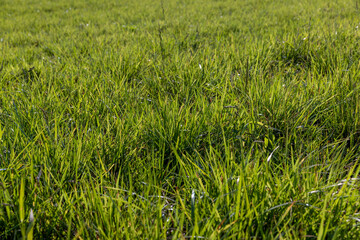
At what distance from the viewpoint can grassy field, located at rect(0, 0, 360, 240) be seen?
1068 mm

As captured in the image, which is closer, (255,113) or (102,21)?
(255,113)

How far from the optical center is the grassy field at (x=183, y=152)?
1.07 meters

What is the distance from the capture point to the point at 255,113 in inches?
71.7

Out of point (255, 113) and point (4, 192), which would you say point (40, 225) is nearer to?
point (4, 192)

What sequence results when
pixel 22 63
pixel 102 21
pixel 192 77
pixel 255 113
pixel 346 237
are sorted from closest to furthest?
pixel 346 237 → pixel 255 113 → pixel 192 77 → pixel 22 63 → pixel 102 21

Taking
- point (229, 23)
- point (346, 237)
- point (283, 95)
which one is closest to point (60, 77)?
point (283, 95)

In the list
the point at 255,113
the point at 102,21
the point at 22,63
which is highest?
the point at 102,21

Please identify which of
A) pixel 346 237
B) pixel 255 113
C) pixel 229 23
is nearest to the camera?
pixel 346 237

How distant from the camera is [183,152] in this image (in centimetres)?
166

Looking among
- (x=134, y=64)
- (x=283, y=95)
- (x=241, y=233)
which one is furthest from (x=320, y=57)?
(x=241, y=233)

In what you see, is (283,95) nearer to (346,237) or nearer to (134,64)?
(346,237)

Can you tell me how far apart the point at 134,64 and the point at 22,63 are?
55.3 inches

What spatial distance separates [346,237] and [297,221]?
0.17 metres

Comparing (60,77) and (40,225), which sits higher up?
(60,77)
